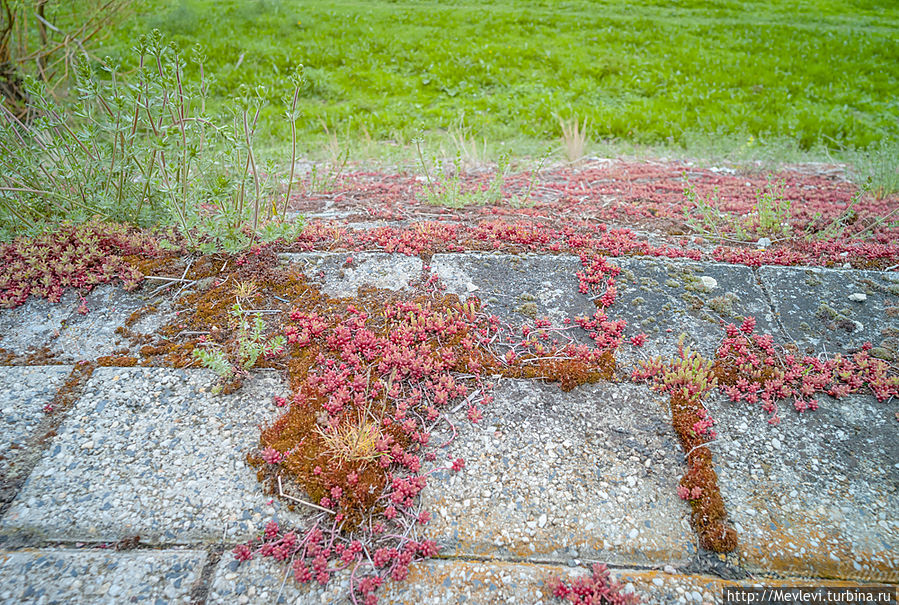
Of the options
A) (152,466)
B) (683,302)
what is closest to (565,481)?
(683,302)

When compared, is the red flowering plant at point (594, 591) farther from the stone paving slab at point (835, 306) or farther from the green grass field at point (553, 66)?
the green grass field at point (553, 66)

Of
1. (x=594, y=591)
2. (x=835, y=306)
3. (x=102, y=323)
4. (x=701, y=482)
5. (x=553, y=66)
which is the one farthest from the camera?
(x=553, y=66)

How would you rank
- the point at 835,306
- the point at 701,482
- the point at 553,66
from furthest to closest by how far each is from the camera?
the point at 553,66 → the point at 835,306 → the point at 701,482

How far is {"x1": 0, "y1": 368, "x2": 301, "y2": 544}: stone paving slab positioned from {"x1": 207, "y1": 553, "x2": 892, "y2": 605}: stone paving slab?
0.76 feet

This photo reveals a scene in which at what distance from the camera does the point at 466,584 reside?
83.7 inches

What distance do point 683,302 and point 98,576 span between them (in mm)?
3865

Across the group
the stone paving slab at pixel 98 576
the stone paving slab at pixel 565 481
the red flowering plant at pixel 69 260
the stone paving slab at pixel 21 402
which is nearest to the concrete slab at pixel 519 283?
→ the stone paving slab at pixel 565 481

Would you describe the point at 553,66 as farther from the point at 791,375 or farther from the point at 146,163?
the point at 791,375

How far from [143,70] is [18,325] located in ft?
6.65

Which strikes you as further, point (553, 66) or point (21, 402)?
point (553, 66)

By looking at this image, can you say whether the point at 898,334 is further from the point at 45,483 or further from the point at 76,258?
the point at 76,258

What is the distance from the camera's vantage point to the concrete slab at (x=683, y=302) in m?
3.38

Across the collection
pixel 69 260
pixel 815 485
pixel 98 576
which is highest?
pixel 69 260

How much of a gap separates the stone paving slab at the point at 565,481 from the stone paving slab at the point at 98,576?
1138 millimetres
